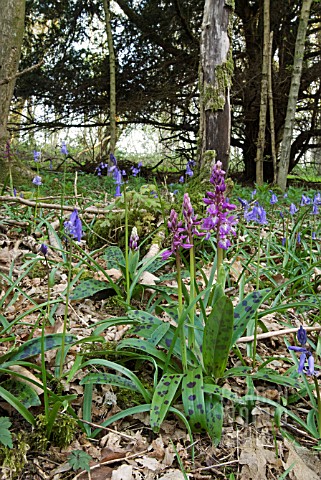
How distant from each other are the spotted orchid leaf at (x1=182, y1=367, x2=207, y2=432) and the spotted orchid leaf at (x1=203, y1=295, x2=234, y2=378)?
0.38 ft

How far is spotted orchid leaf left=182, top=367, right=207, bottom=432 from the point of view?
1.30 m

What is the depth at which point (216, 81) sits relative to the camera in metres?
3.90

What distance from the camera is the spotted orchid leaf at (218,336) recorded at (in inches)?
53.4

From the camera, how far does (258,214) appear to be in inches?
88.9

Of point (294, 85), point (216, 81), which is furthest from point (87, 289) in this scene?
point (294, 85)

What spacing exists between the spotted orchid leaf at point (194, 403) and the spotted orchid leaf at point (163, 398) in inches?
1.5

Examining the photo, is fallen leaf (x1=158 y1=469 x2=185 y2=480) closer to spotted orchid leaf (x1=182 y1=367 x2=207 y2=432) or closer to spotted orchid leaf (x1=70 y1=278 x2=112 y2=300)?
spotted orchid leaf (x1=182 y1=367 x2=207 y2=432)

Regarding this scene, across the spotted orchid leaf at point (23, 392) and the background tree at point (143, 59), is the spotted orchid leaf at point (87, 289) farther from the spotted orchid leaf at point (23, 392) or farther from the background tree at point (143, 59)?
the background tree at point (143, 59)

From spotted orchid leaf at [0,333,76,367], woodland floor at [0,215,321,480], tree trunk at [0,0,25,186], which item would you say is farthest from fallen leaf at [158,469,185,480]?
tree trunk at [0,0,25,186]

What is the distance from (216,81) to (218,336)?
3.19m

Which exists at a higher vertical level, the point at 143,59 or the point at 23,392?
the point at 143,59

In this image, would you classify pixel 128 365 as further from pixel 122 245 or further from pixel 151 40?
pixel 151 40

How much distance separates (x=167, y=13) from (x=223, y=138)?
6.37 meters

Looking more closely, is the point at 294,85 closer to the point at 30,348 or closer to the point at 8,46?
the point at 8,46
